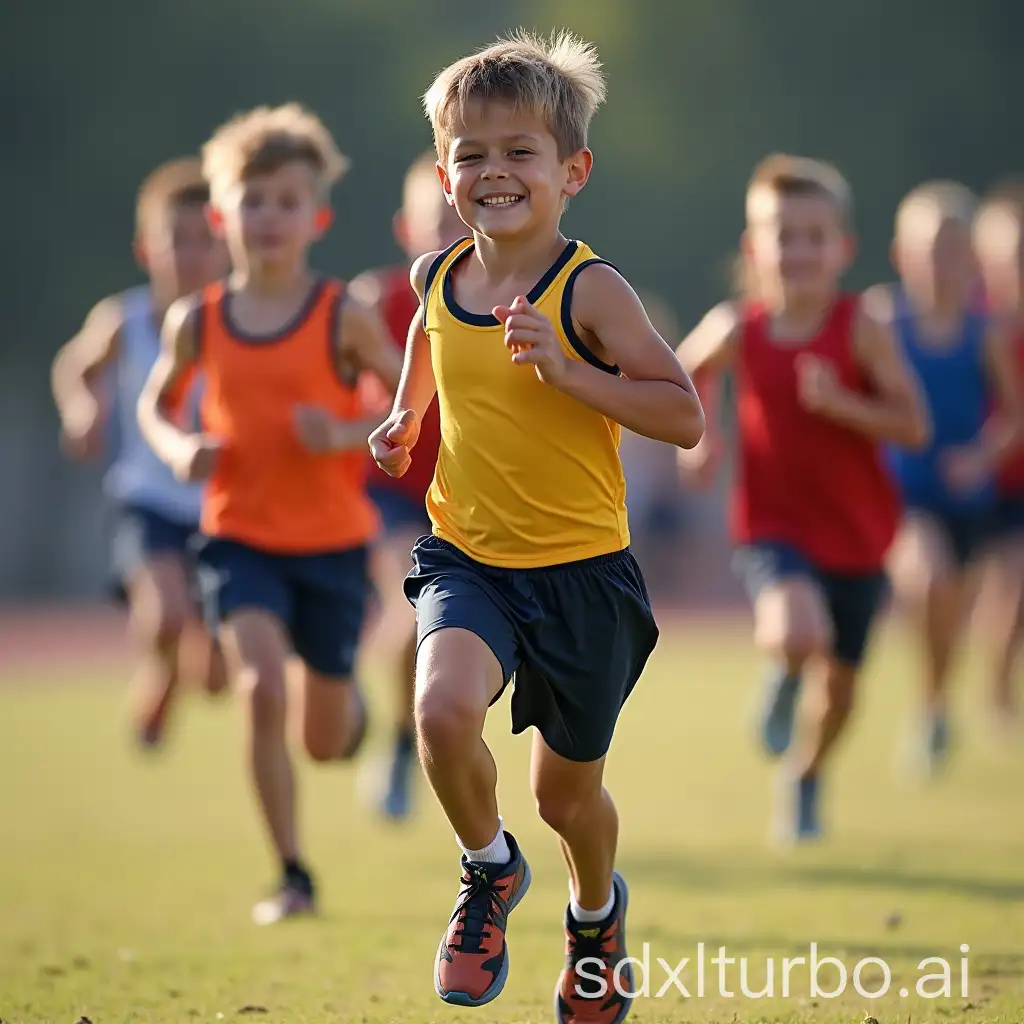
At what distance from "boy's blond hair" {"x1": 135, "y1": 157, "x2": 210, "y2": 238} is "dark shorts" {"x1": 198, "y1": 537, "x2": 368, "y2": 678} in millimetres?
2564

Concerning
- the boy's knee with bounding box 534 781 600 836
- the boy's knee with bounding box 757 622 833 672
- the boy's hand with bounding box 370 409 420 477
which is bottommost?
the boy's knee with bounding box 534 781 600 836

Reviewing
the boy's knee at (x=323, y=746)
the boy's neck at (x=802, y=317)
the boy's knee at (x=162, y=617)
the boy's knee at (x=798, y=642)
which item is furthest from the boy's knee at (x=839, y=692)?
the boy's knee at (x=162, y=617)

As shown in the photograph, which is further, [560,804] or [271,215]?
[271,215]

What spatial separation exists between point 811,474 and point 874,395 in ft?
1.30

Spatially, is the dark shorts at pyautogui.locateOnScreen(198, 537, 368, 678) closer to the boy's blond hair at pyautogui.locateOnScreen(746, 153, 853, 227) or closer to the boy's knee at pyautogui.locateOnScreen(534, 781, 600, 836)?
the boy's knee at pyautogui.locateOnScreen(534, 781, 600, 836)

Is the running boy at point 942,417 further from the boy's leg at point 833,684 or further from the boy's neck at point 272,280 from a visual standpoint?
the boy's neck at point 272,280

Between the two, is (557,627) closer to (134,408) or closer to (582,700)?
(582,700)

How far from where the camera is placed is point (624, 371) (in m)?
4.45

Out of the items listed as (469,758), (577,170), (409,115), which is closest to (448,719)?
(469,758)

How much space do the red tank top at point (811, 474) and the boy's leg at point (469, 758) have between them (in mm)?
3276

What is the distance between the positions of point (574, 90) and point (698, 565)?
2542 centimetres

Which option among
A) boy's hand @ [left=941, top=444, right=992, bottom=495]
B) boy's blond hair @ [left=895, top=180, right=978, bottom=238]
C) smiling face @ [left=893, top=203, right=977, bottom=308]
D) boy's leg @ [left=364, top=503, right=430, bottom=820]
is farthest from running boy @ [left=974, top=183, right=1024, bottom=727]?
boy's leg @ [left=364, top=503, right=430, bottom=820]

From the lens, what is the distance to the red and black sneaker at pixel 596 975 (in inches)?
179

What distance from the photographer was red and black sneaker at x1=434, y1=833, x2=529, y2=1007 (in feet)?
14.0
